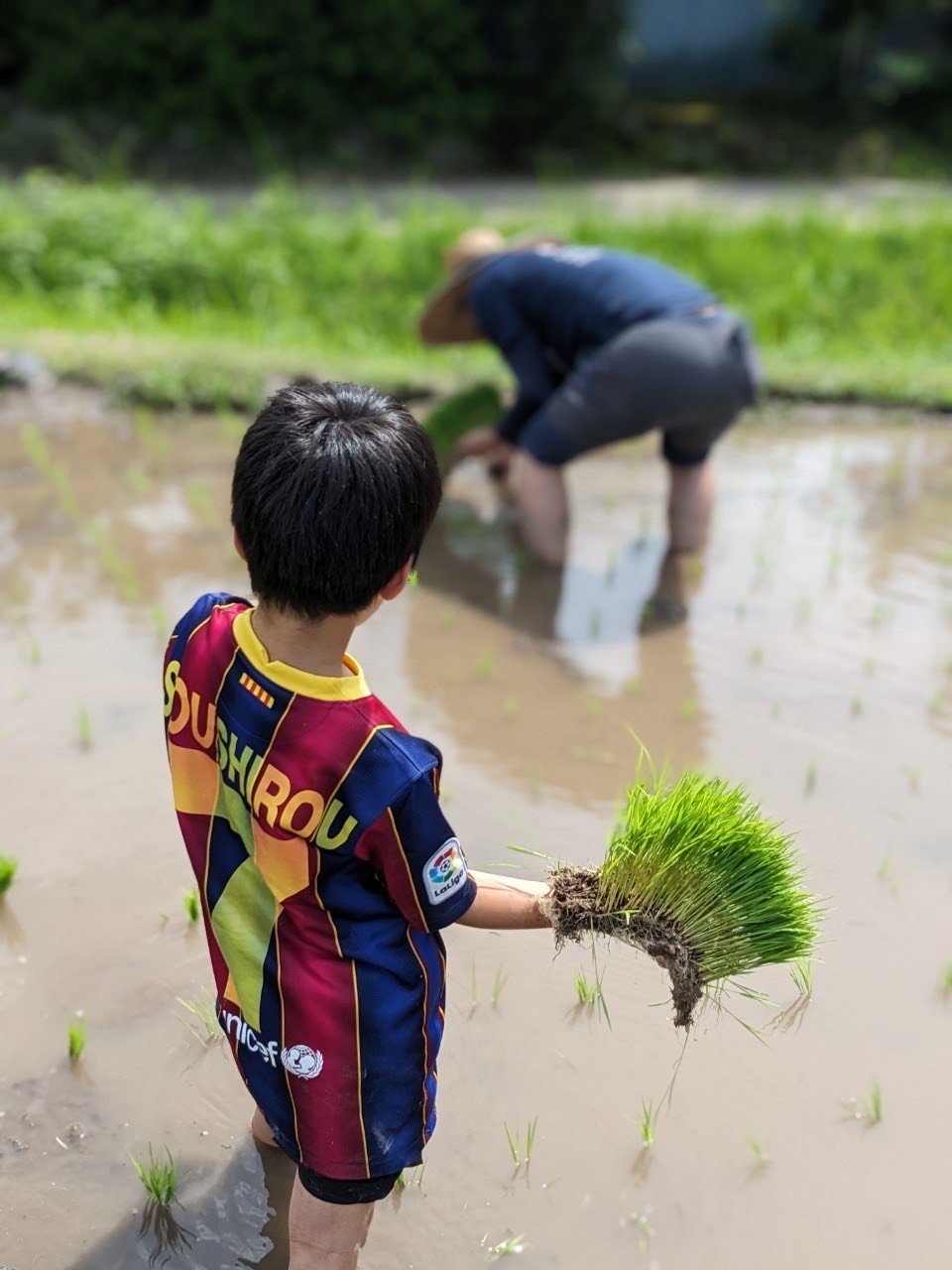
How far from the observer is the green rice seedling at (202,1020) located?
220 cm

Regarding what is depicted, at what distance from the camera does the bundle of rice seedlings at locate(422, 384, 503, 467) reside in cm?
464

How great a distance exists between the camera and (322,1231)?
5.32 feet

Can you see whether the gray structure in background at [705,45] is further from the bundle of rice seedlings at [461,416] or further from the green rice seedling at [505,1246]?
the green rice seedling at [505,1246]

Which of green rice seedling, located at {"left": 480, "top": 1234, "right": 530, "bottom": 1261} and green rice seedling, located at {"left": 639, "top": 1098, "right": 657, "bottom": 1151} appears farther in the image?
green rice seedling, located at {"left": 639, "top": 1098, "right": 657, "bottom": 1151}

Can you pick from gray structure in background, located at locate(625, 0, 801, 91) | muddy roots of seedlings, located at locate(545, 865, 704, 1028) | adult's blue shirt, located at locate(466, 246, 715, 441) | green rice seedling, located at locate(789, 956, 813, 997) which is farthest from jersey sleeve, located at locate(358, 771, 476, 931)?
gray structure in background, located at locate(625, 0, 801, 91)

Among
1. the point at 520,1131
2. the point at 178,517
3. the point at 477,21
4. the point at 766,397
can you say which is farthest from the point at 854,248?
the point at 477,21

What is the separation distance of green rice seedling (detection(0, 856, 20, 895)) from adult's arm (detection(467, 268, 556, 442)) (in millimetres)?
2356

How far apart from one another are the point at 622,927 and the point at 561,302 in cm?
275

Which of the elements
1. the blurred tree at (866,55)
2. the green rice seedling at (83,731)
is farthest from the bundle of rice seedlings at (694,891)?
the blurred tree at (866,55)

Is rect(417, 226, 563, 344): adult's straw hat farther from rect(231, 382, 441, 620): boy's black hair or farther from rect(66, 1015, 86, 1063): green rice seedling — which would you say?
rect(231, 382, 441, 620): boy's black hair

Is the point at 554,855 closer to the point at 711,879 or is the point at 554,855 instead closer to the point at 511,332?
the point at 711,879

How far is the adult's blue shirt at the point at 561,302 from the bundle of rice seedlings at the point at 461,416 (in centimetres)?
44

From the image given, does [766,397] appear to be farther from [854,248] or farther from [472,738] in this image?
[472,738]

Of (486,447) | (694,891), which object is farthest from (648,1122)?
(486,447)
